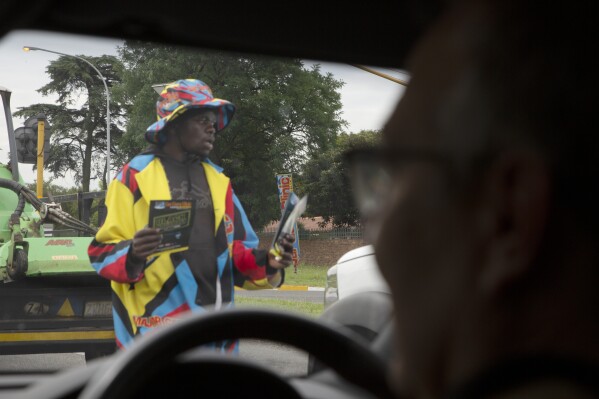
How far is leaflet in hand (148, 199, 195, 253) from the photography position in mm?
4133

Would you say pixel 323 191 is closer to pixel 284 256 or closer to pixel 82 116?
pixel 284 256

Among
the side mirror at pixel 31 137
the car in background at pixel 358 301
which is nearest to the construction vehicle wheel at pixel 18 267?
the side mirror at pixel 31 137

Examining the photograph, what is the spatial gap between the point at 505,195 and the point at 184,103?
3.59 metres

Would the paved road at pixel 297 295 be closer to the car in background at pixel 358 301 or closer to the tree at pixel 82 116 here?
the car in background at pixel 358 301

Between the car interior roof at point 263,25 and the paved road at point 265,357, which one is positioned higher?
the car interior roof at point 263,25

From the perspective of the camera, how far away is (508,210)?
0.92 m

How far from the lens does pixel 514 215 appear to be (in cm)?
91

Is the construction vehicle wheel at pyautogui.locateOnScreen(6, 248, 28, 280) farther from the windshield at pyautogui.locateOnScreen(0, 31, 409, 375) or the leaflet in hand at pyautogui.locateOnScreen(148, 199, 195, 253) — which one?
the leaflet in hand at pyautogui.locateOnScreen(148, 199, 195, 253)

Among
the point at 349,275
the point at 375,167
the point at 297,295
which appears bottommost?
the point at 297,295

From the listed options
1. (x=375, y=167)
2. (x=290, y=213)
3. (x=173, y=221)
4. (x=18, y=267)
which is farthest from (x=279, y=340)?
(x=18, y=267)

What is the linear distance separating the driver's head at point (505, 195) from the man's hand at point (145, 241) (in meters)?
3.17

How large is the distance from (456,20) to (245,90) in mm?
2814

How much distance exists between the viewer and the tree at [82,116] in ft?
12.1

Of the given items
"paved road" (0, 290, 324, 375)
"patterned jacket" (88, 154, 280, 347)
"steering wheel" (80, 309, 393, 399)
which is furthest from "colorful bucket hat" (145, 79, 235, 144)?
"steering wheel" (80, 309, 393, 399)
